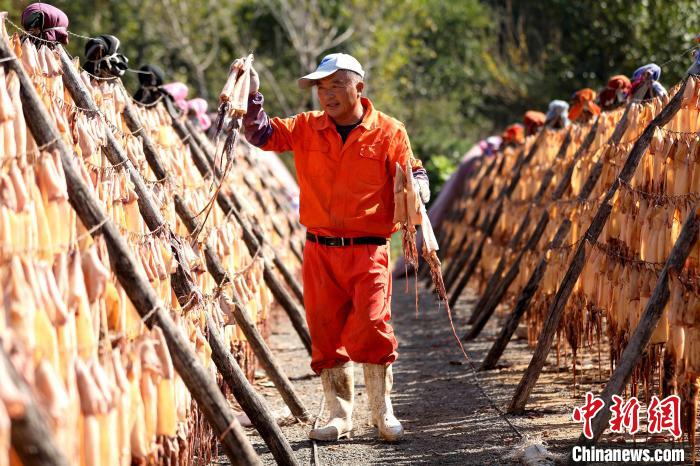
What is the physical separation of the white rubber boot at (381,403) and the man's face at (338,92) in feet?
4.65

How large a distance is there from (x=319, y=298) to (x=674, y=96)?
221cm

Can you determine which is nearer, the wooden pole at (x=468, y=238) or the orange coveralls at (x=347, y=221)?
the orange coveralls at (x=347, y=221)

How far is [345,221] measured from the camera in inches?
239

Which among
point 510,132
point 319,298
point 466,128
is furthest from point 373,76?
point 319,298

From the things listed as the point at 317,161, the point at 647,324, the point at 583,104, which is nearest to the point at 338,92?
the point at 317,161

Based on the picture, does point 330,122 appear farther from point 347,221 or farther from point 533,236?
point 533,236

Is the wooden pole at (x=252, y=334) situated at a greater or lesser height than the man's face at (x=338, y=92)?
lesser

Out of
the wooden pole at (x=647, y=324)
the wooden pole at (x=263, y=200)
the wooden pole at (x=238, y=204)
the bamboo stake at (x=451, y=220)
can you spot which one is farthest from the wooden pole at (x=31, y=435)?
the bamboo stake at (x=451, y=220)

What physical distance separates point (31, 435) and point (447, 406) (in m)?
4.53

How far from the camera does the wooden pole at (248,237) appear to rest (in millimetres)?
8008

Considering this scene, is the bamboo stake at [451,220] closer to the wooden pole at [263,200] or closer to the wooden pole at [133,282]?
the wooden pole at [263,200]

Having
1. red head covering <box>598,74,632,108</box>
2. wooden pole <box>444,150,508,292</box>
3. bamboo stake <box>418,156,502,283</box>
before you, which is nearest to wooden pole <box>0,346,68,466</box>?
red head covering <box>598,74,632,108</box>

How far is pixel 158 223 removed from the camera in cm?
543

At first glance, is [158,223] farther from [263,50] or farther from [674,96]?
[263,50]
